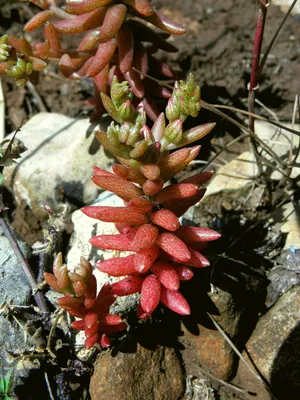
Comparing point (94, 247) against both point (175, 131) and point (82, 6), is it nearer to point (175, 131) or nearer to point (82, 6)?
point (175, 131)

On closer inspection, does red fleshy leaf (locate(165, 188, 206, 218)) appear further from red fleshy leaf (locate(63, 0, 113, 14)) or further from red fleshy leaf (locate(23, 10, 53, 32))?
red fleshy leaf (locate(23, 10, 53, 32))

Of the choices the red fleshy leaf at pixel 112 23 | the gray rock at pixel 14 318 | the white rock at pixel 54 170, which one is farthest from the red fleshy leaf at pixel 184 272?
the red fleshy leaf at pixel 112 23

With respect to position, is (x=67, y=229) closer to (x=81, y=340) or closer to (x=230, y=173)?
(x=81, y=340)

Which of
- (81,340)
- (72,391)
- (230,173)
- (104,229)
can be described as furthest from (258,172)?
(72,391)

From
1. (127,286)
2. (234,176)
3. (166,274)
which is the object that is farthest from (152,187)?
(234,176)

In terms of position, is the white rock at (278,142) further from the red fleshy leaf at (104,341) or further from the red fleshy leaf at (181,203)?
the red fleshy leaf at (104,341)
